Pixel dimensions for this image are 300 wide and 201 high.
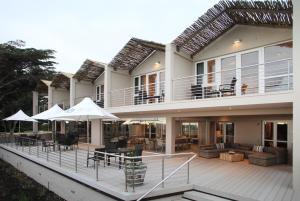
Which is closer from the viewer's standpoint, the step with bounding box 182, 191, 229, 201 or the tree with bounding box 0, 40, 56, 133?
the step with bounding box 182, 191, 229, 201

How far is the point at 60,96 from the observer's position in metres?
29.2

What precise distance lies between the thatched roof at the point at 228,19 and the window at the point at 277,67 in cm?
113

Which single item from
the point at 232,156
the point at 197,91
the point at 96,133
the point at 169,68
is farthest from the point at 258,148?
the point at 96,133

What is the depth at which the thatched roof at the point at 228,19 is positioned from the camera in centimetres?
1184

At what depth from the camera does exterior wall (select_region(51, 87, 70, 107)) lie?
28703 mm

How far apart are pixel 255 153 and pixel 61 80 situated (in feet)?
64.8

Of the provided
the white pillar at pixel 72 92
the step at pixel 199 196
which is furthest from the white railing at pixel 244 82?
the white pillar at pixel 72 92

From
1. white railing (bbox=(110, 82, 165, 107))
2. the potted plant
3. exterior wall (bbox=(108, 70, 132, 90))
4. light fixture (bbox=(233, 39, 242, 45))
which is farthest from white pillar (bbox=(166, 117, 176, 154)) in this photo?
the potted plant

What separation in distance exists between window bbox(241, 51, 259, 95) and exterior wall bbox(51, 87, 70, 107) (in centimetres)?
1980

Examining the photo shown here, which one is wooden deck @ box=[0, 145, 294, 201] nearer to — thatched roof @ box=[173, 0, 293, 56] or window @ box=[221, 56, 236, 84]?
window @ box=[221, 56, 236, 84]

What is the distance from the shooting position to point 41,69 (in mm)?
29234

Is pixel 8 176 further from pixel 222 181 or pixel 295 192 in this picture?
pixel 295 192

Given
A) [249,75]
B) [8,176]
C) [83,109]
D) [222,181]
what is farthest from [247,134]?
[8,176]

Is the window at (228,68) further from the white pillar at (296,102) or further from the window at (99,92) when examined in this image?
the window at (99,92)
